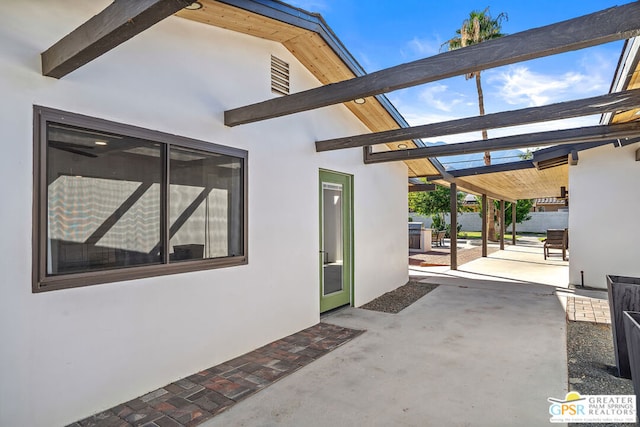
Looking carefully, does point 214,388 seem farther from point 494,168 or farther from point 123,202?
point 494,168

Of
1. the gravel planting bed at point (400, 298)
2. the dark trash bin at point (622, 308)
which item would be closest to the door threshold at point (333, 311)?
the gravel planting bed at point (400, 298)

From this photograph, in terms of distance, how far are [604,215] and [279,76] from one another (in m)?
7.38

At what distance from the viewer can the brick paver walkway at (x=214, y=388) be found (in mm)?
2789

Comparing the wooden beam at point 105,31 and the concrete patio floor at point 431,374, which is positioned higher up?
the wooden beam at point 105,31

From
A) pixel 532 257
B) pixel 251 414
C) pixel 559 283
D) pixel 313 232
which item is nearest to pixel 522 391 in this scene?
pixel 251 414

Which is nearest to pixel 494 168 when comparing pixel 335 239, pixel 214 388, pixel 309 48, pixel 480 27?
pixel 335 239

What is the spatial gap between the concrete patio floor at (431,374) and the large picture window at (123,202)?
151 cm

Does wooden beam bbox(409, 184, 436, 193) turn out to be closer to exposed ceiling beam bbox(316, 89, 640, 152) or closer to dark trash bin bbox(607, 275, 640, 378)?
exposed ceiling beam bbox(316, 89, 640, 152)

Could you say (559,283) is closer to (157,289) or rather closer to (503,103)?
(157,289)

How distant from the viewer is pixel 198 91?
3744mm

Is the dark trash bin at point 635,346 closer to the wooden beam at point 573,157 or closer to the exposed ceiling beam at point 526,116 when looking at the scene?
the exposed ceiling beam at point 526,116

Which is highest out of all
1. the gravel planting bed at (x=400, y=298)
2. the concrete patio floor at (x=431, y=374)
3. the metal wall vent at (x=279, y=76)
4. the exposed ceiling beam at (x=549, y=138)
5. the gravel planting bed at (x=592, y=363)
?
the metal wall vent at (x=279, y=76)

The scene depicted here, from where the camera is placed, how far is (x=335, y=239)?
6.29m

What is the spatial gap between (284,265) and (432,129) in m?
2.57
